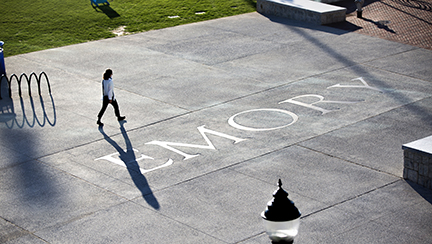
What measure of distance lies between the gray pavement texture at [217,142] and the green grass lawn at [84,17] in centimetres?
184

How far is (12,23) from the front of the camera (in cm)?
2312

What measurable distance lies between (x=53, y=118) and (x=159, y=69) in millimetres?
4510

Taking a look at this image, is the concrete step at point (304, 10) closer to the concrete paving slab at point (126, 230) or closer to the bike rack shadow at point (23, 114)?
the bike rack shadow at point (23, 114)

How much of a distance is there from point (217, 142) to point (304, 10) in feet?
39.0

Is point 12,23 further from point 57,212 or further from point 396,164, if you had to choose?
point 396,164

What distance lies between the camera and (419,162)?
938 cm

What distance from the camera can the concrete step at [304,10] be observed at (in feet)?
70.7

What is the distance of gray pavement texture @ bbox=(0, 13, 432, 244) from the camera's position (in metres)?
8.59

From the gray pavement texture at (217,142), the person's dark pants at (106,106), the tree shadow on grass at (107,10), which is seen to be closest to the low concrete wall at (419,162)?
the gray pavement texture at (217,142)

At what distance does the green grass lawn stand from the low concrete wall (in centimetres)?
1479

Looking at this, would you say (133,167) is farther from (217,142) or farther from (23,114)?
(23,114)

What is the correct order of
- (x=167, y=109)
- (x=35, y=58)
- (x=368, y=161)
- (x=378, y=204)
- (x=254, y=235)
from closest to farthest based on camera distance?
(x=254, y=235), (x=378, y=204), (x=368, y=161), (x=167, y=109), (x=35, y=58)

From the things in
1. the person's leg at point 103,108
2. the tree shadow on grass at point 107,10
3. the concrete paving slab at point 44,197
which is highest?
the tree shadow on grass at point 107,10

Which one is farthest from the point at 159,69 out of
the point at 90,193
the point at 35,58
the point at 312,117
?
the point at 90,193
